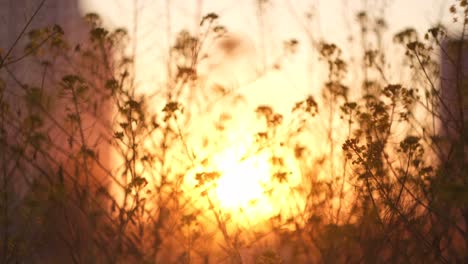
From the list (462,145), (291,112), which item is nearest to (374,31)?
(291,112)

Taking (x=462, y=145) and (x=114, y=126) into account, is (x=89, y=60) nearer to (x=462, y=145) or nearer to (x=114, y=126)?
(x=114, y=126)

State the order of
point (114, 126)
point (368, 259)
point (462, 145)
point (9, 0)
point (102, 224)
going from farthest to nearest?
point (9, 0), point (102, 224), point (114, 126), point (368, 259), point (462, 145)

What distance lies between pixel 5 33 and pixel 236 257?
124 inches

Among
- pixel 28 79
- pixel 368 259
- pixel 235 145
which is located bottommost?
pixel 368 259

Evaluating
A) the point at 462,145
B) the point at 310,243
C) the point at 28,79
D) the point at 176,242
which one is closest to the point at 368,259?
the point at 462,145

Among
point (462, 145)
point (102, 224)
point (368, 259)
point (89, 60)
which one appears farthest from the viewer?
point (89, 60)

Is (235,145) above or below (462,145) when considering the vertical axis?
above

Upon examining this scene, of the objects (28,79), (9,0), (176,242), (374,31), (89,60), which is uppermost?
(9,0)

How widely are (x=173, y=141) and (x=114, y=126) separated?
17.6 inches

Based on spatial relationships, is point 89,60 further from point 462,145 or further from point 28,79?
point 462,145

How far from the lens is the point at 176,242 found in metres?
4.37

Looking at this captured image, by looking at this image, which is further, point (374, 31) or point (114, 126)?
point (374, 31)

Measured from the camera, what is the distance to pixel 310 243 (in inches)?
179

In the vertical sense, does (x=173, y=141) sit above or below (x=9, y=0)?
below
